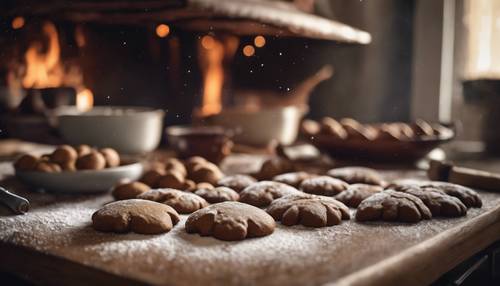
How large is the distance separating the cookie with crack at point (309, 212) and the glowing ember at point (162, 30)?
1.77m

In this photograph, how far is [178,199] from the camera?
1.34 m

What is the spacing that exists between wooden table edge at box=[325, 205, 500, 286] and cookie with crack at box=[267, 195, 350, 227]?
22 cm

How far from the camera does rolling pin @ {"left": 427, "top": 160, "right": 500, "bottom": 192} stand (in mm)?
1571

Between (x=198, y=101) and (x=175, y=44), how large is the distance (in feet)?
1.20

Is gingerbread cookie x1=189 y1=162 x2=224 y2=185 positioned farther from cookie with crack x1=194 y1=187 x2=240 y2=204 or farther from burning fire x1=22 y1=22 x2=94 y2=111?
burning fire x1=22 y1=22 x2=94 y2=111

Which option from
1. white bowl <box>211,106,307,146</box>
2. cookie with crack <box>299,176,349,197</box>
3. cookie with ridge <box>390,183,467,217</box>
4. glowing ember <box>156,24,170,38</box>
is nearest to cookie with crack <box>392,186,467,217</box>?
cookie with ridge <box>390,183,467,217</box>

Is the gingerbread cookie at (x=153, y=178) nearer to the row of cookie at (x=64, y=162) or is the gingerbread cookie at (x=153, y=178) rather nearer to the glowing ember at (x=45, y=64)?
the row of cookie at (x=64, y=162)

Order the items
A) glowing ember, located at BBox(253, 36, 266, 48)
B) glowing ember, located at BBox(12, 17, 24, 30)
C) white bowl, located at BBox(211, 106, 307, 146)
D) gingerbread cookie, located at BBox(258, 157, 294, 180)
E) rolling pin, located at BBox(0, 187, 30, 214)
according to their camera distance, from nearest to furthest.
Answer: rolling pin, located at BBox(0, 187, 30, 214), gingerbread cookie, located at BBox(258, 157, 294, 180), glowing ember, located at BBox(12, 17, 24, 30), white bowl, located at BBox(211, 106, 307, 146), glowing ember, located at BBox(253, 36, 266, 48)

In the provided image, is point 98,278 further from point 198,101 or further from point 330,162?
point 198,101

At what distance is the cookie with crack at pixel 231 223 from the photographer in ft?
3.55

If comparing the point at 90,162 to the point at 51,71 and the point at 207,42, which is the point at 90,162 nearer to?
the point at 51,71

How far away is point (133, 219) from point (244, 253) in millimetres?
275

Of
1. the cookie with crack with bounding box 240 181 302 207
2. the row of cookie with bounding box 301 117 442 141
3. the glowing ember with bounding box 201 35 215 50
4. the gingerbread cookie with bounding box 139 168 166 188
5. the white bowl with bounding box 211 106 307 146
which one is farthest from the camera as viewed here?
the glowing ember with bounding box 201 35 215 50

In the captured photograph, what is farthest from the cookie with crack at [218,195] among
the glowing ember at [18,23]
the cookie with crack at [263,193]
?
the glowing ember at [18,23]
